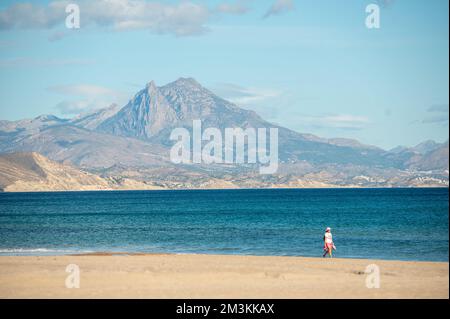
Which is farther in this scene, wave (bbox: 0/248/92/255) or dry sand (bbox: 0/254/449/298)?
wave (bbox: 0/248/92/255)

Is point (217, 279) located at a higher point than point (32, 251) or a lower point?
higher

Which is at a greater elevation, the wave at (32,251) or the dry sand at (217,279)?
the dry sand at (217,279)

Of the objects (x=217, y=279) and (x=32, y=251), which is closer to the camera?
(x=217, y=279)

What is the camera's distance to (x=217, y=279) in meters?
32.7

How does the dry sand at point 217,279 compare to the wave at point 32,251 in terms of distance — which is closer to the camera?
the dry sand at point 217,279

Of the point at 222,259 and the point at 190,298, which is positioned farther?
the point at 222,259

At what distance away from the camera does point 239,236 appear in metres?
74.2

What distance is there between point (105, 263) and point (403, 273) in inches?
698

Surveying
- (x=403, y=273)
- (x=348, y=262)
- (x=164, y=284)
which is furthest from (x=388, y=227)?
(x=164, y=284)

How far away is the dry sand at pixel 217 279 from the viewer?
2801cm

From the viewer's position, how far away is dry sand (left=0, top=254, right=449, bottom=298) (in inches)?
1103

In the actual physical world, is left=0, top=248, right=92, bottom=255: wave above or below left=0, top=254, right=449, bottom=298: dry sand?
below
